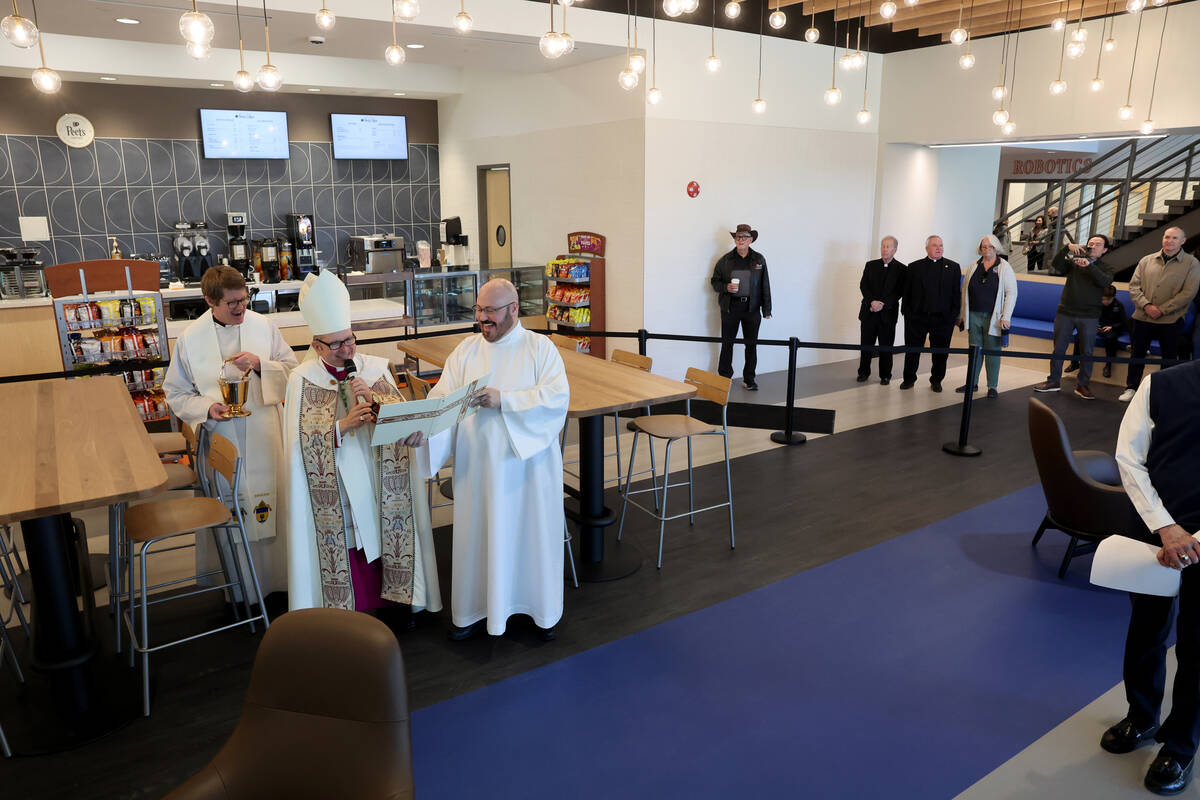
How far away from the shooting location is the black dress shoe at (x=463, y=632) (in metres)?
3.96

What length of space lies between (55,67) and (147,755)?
8444 millimetres

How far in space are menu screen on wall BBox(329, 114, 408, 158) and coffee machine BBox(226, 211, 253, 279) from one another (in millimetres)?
1697

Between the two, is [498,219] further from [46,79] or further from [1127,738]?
[1127,738]

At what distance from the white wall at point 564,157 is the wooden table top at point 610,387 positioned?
345 cm

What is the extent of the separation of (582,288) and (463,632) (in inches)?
223

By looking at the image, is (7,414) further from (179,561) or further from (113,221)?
(113,221)

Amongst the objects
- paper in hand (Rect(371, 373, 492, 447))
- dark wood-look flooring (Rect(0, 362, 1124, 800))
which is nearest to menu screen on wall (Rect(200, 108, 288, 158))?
dark wood-look flooring (Rect(0, 362, 1124, 800))

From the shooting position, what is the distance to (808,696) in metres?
3.55

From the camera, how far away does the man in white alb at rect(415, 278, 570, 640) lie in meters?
3.77

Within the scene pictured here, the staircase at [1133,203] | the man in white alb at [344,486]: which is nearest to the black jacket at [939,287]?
the staircase at [1133,203]

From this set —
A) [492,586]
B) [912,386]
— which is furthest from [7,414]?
[912,386]

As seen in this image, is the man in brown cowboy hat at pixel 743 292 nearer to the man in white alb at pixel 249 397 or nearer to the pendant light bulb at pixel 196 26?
the man in white alb at pixel 249 397

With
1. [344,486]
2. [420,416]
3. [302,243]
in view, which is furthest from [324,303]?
[302,243]

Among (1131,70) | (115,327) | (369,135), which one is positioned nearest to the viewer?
(115,327)
